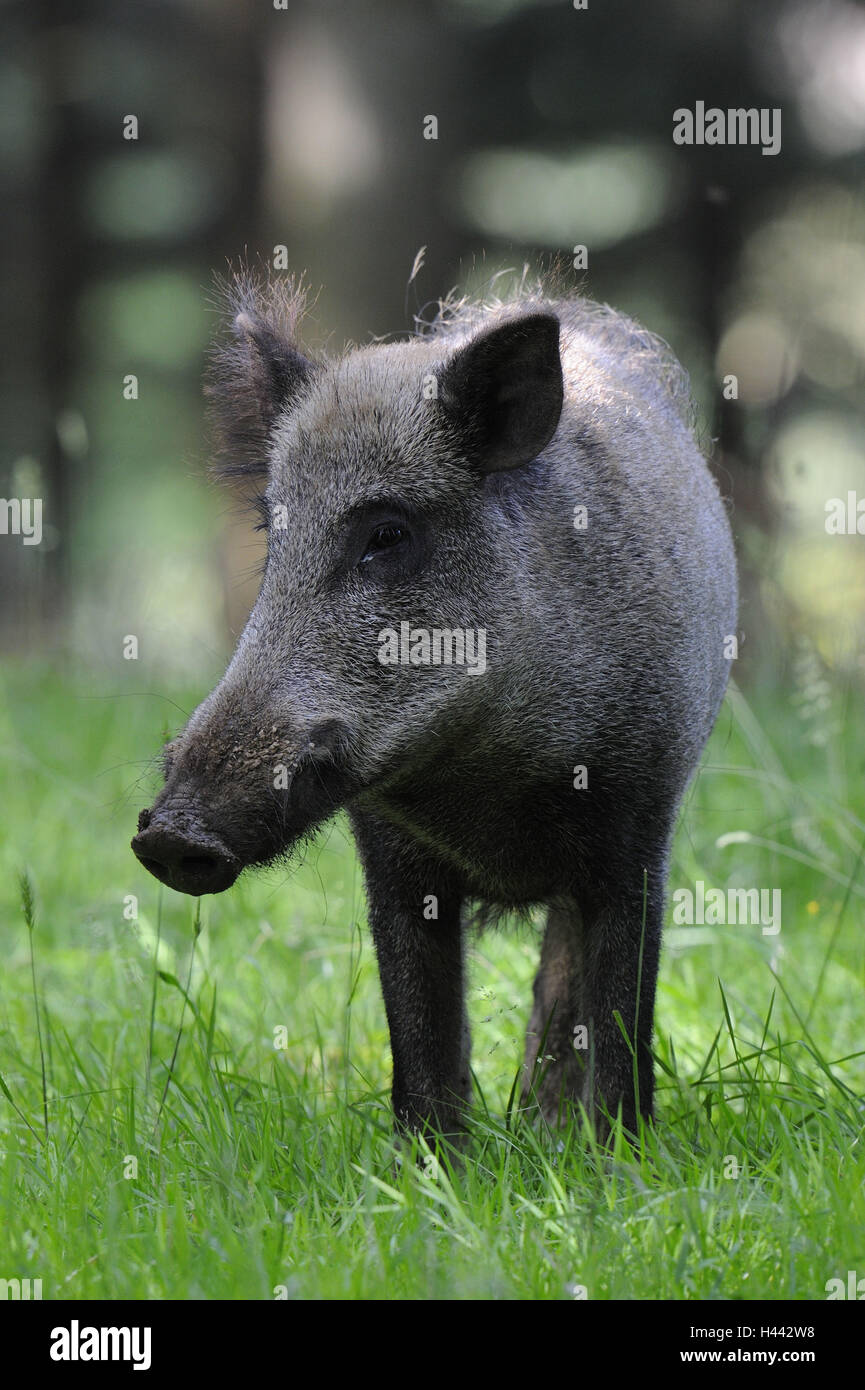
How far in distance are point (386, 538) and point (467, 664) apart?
0.37m

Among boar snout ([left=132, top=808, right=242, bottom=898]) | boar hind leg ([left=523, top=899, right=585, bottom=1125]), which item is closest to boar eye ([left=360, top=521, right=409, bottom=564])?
boar snout ([left=132, top=808, right=242, bottom=898])

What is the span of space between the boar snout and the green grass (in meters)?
0.54

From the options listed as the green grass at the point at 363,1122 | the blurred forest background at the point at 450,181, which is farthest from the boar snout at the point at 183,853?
the blurred forest background at the point at 450,181

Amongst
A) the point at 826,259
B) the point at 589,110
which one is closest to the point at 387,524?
the point at 826,259

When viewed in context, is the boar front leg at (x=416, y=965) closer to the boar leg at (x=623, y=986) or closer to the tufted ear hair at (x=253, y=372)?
the boar leg at (x=623, y=986)

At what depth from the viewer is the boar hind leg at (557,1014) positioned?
170 inches

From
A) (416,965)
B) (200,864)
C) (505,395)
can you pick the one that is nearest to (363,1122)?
(416,965)

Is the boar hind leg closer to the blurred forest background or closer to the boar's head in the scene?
the boar's head

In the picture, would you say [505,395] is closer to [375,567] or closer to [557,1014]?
[375,567]

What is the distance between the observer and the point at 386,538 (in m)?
3.61

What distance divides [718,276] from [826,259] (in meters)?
0.82

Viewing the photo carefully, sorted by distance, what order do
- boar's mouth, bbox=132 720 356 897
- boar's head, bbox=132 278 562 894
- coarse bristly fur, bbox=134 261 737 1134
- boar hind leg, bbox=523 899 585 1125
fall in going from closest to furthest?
boar's mouth, bbox=132 720 356 897, boar's head, bbox=132 278 562 894, coarse bristly fur, bbox=134 261 737 1134, boar hind leg, bbox=523 899 585 1125

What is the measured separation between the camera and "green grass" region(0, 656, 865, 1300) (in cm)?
290

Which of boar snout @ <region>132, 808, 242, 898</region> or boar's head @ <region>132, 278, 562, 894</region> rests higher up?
boar's head @ <region>132, 278, 562, 894</region>
